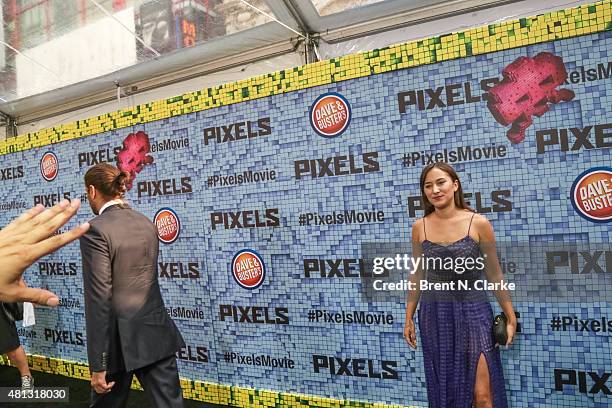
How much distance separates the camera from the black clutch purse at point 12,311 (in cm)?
316

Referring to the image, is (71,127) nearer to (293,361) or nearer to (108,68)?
(108,68)

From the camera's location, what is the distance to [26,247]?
103 centimetres

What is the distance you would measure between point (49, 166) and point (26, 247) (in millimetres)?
3146

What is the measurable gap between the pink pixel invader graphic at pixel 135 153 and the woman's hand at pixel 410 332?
2111mm

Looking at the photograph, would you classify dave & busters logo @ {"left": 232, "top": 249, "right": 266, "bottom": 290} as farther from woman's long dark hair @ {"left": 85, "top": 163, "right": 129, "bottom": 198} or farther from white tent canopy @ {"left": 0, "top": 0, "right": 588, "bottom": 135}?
white tent canopy @ {"left": 0, "top": 0, "right": 588, "bottom": 135}

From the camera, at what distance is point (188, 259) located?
3.11 m

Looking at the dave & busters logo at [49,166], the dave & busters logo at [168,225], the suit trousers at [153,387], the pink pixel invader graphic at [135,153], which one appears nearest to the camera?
the suit trousers at [153,387]

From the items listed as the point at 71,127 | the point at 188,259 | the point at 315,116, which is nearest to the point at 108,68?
the point at 71,127

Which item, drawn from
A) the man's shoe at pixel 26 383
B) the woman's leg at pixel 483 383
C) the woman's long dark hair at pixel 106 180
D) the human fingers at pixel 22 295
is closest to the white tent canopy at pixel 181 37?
the woman's long dark hair at pixel 106 180

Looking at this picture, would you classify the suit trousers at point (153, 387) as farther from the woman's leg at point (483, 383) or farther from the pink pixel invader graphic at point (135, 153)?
the pink pixel invader graphic at point (135, 153)

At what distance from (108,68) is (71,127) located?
2.40 feet

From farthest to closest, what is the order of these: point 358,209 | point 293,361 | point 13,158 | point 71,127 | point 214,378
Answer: point 13,158, point 71,127, point 214,378, point 293,361, point 358,209

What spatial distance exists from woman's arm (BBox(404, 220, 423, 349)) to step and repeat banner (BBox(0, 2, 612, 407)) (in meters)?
0.22

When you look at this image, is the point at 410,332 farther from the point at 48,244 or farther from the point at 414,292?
the point at 48,244
